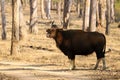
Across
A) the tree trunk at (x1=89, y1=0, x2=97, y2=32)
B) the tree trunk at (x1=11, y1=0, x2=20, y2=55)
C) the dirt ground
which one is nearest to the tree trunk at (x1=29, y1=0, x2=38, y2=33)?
the dirt ground

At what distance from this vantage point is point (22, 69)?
57.0ft

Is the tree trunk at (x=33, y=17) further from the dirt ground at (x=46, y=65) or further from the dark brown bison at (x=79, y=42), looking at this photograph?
the dark brown bison at (x=79, y=42)

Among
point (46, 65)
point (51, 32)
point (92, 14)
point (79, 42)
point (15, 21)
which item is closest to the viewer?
point (79, 42)

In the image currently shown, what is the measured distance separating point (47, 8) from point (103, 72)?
51668 millimetres

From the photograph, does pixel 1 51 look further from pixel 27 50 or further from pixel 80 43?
pixel 80 43

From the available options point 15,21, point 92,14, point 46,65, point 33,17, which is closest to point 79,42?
point 46,65

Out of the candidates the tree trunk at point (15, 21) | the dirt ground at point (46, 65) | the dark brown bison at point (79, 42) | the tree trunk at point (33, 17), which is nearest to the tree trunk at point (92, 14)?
the dirt ground at point (46, 65)

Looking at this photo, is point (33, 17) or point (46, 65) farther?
point (33, 17)

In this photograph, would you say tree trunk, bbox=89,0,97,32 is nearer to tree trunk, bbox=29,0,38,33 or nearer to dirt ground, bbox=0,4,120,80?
dirt ground, bbox=0,4,120,80

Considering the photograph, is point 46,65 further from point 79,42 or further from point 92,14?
point 92,14

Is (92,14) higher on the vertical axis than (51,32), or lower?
lower

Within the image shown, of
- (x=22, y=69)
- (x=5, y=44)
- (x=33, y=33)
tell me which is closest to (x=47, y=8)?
(x=33, y=33)

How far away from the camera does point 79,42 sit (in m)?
16.7

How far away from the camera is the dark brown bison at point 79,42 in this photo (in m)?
16.4
